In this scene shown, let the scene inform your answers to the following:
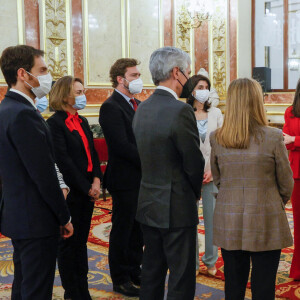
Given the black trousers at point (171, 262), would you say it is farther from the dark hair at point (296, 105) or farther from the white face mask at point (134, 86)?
the dark hair at point (296, 105)

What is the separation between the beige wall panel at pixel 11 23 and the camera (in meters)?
6.56

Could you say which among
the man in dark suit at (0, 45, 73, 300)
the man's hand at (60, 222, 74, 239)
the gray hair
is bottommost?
the man's hand at (60, 222, 74, 239)

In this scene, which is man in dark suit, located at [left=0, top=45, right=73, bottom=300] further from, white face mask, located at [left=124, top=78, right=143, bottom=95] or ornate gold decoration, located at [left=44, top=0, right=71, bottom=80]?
ornate gold decoration, located at [left=44, top=0, right=71, bottom=80]

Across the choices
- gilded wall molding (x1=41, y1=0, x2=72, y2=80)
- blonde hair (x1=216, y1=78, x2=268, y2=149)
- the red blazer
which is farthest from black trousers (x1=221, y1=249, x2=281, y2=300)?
gilded wall molding (x1=41, y1=0, x2=72, y2=80)

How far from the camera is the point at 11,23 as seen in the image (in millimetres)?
6641

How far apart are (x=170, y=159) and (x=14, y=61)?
2.99 ft

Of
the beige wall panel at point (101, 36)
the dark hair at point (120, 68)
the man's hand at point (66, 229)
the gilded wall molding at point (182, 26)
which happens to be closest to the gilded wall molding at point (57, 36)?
the beige wall panel at point (101, 36)

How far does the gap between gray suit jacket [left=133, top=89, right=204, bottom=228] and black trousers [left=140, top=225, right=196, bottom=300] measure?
0.24 ft

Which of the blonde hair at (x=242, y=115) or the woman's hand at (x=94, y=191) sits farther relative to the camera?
the woman's hand at (x=94, y=191)

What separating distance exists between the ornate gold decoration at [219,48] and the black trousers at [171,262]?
6.83 meters

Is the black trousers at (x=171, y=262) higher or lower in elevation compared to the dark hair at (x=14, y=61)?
lower

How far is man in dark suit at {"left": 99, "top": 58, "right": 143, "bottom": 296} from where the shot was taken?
3.32m

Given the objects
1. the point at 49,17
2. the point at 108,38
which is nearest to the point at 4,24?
the point at 49,17

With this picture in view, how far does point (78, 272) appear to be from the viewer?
10.5 ft
